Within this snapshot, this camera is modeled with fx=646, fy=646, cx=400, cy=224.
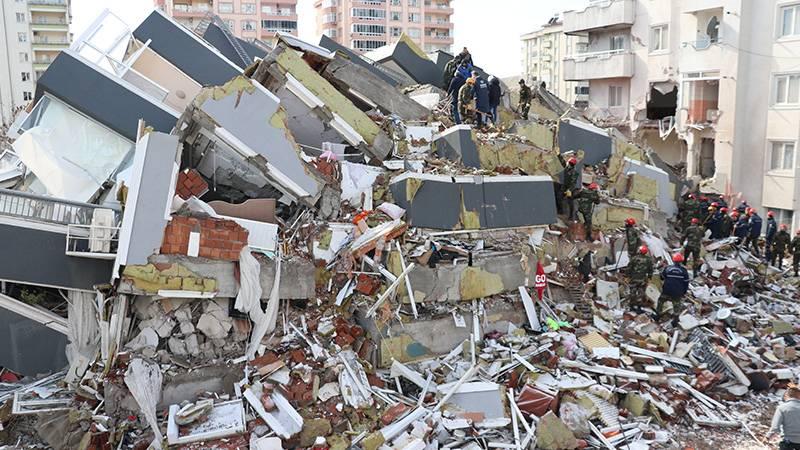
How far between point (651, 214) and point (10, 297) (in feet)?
44.0

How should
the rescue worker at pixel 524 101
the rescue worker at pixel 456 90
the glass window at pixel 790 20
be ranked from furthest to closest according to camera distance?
the glass window at pixel 790 20, the rescue worker at pixel 524 101, the rescue worker at pixel 456 90

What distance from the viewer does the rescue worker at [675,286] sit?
11827 millimetres

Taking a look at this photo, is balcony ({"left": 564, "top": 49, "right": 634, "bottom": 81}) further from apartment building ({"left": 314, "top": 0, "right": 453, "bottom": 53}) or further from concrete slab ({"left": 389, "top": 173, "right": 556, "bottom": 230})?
apartment building ({"left": 314, "top": 0, "right": 453, "bottom": 53})

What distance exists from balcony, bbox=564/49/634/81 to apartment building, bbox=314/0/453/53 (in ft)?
108

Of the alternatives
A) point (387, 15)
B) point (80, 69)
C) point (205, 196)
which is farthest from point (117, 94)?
point (387, 15)

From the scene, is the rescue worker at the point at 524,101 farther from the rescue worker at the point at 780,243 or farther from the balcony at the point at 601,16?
the balcony at the point at 601,16

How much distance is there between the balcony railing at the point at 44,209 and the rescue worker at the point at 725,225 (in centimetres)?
1381

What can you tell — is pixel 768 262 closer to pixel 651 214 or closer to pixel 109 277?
pixel 651 214

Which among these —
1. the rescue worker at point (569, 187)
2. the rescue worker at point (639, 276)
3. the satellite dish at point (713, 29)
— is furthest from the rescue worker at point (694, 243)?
the satellite dish at point (713, 29)

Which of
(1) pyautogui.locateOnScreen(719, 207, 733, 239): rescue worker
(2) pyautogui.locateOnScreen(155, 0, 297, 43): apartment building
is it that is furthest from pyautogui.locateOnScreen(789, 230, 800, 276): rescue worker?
(2) pyautogui.locateOnScreen(155, 0, 297, 43): apartment building

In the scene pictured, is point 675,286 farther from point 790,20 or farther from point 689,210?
point 790,20

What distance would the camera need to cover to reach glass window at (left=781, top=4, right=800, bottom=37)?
73.4ft

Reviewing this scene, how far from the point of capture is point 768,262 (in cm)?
1642

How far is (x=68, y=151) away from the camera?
37.7 ft
